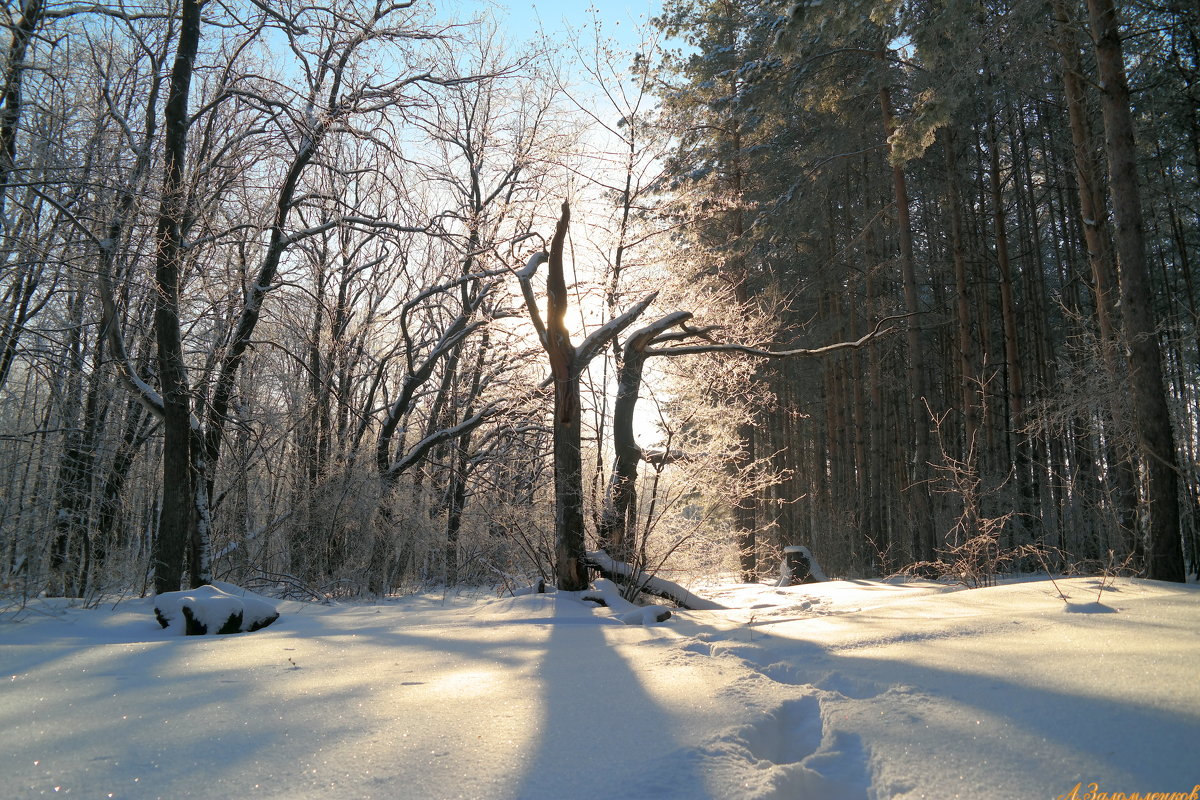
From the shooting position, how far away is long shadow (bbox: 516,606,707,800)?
1.64 meters

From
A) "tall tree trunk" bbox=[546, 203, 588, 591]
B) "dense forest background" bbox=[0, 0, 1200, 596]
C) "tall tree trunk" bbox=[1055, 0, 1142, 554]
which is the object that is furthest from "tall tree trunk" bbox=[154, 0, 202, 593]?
"tall tree trunk" bbox=[1055, 0, 1142, 554]

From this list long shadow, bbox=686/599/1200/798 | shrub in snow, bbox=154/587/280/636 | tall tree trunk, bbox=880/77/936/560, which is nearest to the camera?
long shadow, bbox=686/599/1200/798

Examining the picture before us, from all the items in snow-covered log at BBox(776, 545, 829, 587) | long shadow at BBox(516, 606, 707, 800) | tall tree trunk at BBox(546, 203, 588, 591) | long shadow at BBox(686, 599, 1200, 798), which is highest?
tall tree trunk at BBox(546, 203, 588, 591)

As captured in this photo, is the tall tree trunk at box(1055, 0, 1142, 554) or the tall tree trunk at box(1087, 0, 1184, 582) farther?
the tall tree trunk at box(1055, 0, 1142, 554)

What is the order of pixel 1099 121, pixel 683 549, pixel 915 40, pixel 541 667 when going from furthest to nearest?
pixel 1099 121, pixel 915 40, pixel 683 549, pixel 541 667

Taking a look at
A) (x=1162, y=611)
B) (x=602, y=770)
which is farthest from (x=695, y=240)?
(x=602, y=770)

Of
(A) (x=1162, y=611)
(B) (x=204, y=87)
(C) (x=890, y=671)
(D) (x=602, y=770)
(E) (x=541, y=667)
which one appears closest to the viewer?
(D) (x=602, y=770)

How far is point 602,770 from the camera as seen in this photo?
1.75m

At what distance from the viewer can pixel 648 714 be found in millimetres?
2191

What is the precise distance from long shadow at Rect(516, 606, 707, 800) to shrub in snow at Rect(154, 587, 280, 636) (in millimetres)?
3084

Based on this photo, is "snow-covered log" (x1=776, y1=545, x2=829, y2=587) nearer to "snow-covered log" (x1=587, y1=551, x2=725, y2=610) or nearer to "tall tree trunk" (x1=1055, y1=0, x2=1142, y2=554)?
"tall tree trunk" (x1=1055, y1=0, x2=1142, y2=554)

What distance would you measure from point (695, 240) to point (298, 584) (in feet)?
30.3

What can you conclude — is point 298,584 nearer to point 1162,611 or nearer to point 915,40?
point 1162,611

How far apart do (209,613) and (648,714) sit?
154 inches
